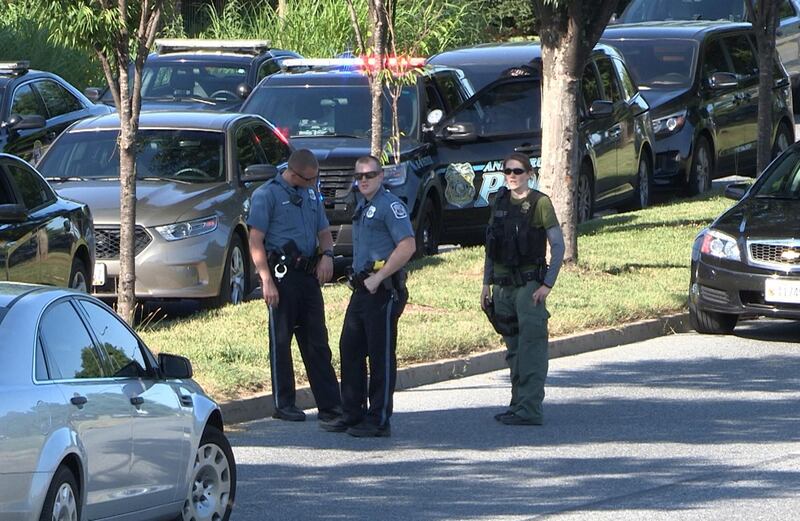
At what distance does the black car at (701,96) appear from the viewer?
23812mm

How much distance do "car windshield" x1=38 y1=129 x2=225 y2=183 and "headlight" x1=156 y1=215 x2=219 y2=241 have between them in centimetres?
96

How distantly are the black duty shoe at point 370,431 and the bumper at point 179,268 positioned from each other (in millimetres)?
4119

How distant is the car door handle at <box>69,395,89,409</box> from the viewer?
688cm

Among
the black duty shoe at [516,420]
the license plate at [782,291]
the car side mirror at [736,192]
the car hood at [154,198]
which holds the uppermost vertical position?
the car hood at [154,198]

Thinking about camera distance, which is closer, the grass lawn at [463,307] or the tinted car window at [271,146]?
the grass lawn at [463,307]

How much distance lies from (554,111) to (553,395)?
5287 millimetres

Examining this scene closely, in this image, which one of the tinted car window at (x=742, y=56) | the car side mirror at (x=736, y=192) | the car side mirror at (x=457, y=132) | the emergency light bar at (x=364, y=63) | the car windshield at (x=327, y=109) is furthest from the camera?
the tinted car window at (x=742, y=56)

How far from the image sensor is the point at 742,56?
25656 millimetres

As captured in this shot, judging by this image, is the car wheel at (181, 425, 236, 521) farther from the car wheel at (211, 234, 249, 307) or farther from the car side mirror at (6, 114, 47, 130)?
the car side mirror at (6, 114, 47, 130)

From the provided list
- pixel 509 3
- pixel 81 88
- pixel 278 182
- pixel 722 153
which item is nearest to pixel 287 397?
pixel 278 182

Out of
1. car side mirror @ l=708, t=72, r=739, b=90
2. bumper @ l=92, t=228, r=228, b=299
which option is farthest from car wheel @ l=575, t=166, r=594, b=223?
bumper @ l=92, t=228, r=228, b=299

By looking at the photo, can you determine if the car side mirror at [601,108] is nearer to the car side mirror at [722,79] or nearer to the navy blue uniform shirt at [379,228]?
the car side mirror at [722,79]

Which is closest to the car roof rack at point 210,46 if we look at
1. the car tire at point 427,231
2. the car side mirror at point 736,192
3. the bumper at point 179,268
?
the car tire at point 427,231

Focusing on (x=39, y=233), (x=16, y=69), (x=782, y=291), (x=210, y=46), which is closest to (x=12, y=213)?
(x=39, y=233)
